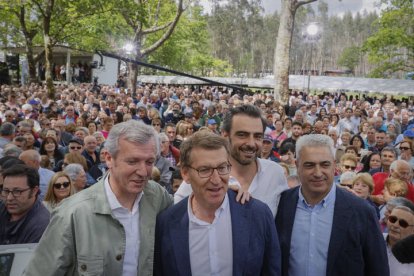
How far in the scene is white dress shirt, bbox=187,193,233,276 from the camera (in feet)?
7.12

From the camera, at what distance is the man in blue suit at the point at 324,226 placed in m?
2.48

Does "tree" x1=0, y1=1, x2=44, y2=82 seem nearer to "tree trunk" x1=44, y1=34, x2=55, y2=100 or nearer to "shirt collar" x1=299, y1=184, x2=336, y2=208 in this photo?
"tree trunk" x1=44, y1=34, x2=55, y2=100

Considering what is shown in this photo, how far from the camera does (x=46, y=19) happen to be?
42.2 ft

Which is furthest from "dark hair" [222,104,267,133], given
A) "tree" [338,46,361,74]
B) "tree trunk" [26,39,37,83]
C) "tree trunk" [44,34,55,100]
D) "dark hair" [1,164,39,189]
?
"tree" [338,46,361,74]

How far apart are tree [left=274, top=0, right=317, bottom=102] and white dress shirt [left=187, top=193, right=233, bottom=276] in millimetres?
15950

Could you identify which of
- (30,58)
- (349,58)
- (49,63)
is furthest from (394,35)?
(349,58)

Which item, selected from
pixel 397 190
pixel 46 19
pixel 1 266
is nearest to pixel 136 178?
pixel 1 266

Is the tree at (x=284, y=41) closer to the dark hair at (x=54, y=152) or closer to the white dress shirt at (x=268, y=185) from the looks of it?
the dark hair at (x=54, y=152)

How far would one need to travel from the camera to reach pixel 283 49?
57.5ft

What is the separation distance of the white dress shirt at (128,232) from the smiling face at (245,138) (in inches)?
31.1

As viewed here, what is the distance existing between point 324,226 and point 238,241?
0.66 m

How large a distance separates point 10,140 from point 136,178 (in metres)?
5.71

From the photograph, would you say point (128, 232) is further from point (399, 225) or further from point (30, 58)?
point (30, 58)

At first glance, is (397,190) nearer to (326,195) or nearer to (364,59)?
(326,195)
